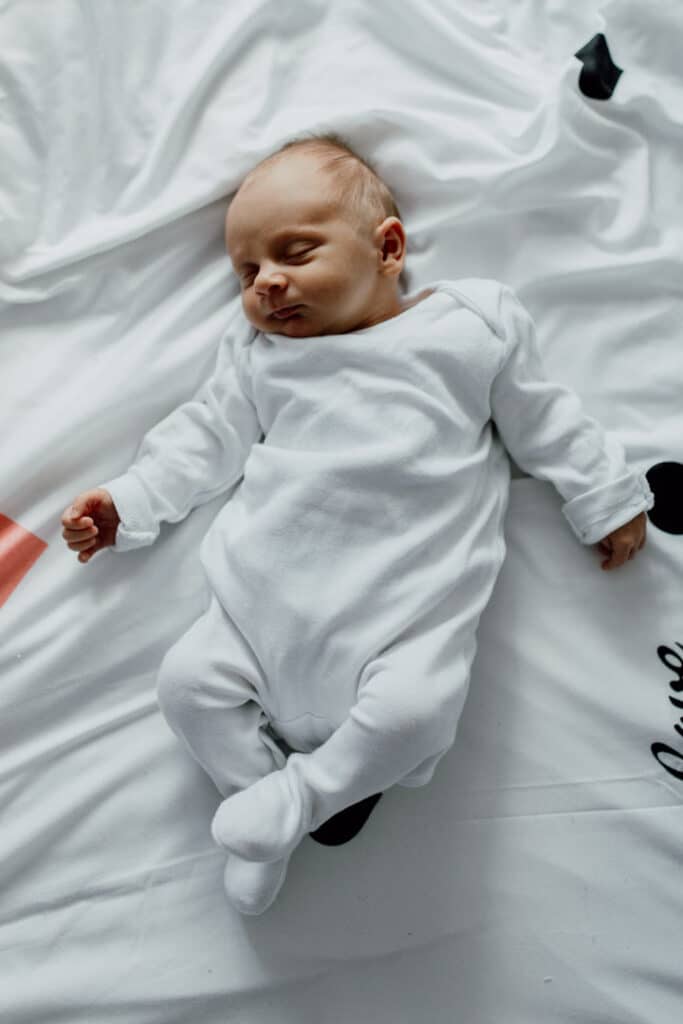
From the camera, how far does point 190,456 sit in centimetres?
100

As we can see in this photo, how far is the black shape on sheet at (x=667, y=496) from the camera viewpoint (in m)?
0.97

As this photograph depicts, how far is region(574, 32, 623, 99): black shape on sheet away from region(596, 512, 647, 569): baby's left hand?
1.73ft

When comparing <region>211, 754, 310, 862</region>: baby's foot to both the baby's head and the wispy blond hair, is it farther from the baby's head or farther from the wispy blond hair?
the wispy blond hair

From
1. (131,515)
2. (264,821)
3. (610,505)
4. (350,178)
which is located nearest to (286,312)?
(350,178)

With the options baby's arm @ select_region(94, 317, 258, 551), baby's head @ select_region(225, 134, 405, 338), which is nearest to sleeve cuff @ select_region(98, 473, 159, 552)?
baby's arm @ select_region(94, 317, 258, 551)

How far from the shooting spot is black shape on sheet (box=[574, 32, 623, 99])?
1.06 metres

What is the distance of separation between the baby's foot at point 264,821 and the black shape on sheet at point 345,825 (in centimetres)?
4

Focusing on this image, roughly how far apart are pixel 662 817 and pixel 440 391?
50 cm

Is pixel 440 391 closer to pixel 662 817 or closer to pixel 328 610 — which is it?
pixel 328 610

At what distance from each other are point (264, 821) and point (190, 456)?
41cm

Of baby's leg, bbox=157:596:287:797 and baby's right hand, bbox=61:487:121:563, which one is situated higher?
baby's right hand, bbox=61:487:121:563

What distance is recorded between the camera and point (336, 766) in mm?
839

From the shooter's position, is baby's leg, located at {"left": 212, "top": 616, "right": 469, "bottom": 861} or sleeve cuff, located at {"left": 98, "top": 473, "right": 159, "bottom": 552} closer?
baby's leg, located at {"left": 212, "top": 616, "right": 469, "bottom": 861}

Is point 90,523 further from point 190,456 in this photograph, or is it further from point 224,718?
point 224,718
